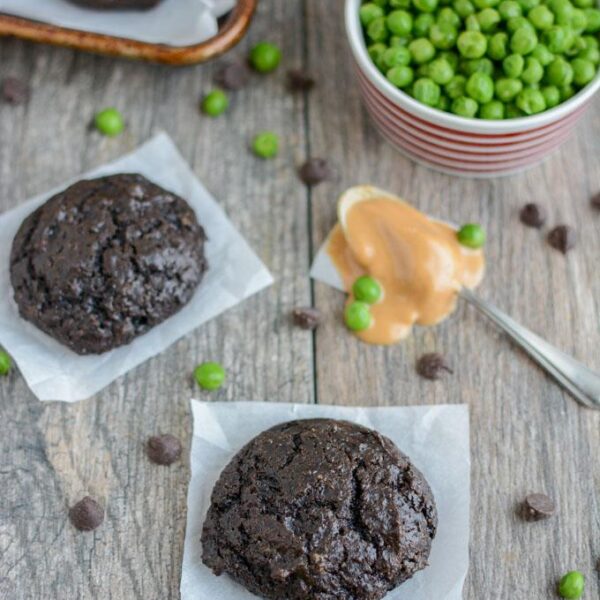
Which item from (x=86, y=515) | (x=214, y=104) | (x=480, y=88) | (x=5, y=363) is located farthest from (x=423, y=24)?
(x=86, y=515)

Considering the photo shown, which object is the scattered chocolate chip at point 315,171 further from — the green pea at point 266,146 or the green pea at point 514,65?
the green pea at point 514,65

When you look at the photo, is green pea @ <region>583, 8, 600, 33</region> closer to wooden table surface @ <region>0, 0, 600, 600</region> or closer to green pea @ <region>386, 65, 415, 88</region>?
wooden table surface @ <region>0, 0, 600, 600</region>

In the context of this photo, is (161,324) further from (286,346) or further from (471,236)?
(471,236)

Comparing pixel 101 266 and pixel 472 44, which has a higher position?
pixel 472 44

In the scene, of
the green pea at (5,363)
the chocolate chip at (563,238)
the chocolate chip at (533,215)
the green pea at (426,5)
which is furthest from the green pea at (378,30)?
the green pea at (5,363)

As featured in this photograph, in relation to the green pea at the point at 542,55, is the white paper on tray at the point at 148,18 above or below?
above

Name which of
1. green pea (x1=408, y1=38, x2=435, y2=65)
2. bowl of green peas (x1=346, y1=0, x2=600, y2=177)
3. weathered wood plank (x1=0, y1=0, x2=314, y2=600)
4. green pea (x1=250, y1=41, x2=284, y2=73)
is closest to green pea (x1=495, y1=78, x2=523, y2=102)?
bowl of green peas (x1=346, y1=0, x2=600, y2=177)
